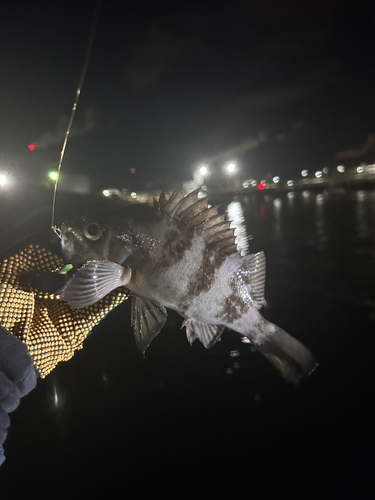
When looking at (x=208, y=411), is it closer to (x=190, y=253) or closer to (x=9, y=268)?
(x=190, y=253)

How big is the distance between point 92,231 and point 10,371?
101 centimetres

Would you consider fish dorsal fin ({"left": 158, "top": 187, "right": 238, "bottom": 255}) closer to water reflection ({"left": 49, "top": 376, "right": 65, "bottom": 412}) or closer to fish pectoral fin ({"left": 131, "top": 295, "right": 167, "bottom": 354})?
fish pectoral fin ({"left": 131, "top": 295, "right": 167, "bottom": 354})

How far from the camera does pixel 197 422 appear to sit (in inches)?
122

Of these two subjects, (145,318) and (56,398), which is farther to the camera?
(56,398)

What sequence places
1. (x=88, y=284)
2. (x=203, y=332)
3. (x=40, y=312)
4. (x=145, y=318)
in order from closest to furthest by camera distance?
1. (x=88, y=284)
2. (x=145, y=318)
3. (x=203, y=332)
4. (x=40, y=312)

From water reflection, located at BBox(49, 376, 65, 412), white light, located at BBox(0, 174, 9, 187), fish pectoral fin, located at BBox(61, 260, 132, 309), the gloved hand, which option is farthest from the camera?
white light, located at BBox(0, 174, 9, 187)

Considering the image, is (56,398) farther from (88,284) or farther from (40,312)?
(88,284)

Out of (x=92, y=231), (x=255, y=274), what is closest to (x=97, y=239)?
(x=92, y=231)

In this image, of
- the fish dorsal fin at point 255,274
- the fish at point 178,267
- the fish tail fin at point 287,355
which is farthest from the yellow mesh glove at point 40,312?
the fish tail fin at point 287,355

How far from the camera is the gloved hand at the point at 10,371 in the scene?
1778mm

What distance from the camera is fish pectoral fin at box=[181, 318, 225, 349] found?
6.67ft

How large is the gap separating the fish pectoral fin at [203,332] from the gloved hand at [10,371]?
1.05 meters

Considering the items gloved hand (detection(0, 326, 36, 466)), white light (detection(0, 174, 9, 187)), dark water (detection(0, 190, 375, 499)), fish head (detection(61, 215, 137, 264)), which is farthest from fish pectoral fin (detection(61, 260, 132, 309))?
white light (detection(0, 174, 9, 187))

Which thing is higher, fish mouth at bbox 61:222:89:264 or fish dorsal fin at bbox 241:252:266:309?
fish mouth at bbox 61:222:89:264
